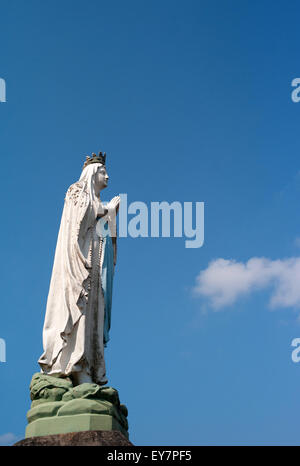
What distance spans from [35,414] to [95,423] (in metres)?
1.10

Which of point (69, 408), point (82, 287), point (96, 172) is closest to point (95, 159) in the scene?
point (96, 172)

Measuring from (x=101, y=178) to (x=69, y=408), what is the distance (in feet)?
17.8

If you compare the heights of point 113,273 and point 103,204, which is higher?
point 103,204

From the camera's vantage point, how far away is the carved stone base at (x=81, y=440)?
8664 millimetres

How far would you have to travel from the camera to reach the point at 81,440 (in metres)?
8.79

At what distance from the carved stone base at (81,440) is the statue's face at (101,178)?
5.69 metres

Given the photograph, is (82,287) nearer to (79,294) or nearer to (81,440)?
(79,294)

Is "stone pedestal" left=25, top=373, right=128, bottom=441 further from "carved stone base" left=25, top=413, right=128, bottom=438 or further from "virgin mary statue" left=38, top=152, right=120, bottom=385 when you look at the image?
"virgin mary statue" left=38, top=152, right=120, bottom=385

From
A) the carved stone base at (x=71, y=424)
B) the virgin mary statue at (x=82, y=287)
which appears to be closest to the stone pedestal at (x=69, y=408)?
the carved stone base at (x=71, y=424)

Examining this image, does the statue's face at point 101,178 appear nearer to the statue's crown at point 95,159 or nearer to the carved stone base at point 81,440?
the statue's crown at point 95,159
